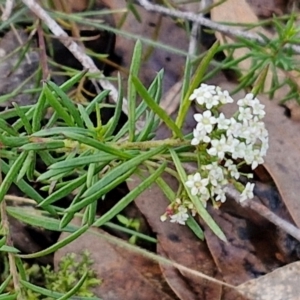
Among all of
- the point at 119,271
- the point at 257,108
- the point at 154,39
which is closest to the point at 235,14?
the point at 154,39

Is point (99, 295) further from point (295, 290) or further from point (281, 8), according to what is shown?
point (281, 8)

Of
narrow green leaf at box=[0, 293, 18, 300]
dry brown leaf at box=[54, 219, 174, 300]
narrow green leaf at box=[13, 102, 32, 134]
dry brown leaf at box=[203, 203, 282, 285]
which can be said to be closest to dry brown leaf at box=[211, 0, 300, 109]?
dry brown leaf at box=[203, 203, 282, 285]

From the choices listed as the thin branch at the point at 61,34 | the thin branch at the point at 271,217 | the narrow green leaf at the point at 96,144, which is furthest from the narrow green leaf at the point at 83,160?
the thin branch at the point at 61,34

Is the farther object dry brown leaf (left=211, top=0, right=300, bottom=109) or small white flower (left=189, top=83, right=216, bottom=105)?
dry brown leaf (left=211, top=0, right=300, bottom=109)

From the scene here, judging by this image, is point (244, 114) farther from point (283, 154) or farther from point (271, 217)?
point (283, 154)

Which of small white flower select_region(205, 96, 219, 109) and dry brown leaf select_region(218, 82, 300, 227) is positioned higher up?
small white flower select_region(205, 96, 219, 109)

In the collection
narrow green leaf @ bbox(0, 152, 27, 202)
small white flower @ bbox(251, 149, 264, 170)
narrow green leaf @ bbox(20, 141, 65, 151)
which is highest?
small white flower @ bbox(251, 149, 264, 170)

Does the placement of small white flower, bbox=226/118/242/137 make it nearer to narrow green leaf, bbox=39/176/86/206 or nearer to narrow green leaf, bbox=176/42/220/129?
narrow green leaf, bbox=176/42/220/129
